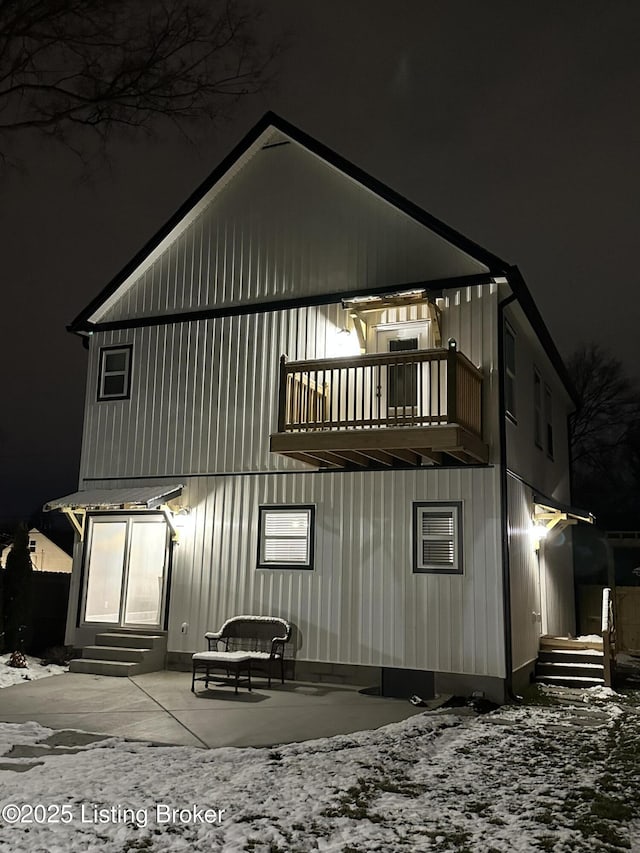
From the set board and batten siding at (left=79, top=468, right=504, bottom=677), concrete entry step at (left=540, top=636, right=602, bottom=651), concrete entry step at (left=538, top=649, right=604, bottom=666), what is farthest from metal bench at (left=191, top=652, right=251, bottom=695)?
concrete entry step at (left=540, top=636, right=602, bottom=651)

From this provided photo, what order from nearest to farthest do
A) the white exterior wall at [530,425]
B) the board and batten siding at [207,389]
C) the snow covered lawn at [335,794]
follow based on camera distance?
the snow covered lawn at [335,794]
the white exterior wall at [530,425]
the board and batten siding at [207,389]

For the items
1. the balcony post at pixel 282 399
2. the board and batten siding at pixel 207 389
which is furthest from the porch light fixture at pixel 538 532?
the balcony post at pixel 282 399

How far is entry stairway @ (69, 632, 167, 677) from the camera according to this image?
40.7 feet

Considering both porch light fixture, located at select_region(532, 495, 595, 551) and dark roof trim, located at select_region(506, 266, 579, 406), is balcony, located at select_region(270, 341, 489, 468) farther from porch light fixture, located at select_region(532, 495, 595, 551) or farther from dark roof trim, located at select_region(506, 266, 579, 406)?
porch light fixture, located at select_region(532, 495, 595, 551)

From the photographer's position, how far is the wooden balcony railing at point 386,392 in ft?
35.0

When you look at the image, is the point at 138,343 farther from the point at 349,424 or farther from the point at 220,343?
the point at 349,424

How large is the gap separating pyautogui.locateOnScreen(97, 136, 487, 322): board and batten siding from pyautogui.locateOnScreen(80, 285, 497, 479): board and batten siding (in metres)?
0.48

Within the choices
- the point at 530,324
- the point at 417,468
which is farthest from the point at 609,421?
the point at 417,468

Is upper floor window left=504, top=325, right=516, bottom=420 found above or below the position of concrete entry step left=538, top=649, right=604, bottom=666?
above

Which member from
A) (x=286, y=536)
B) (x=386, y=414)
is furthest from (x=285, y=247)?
(x=286, y=536)

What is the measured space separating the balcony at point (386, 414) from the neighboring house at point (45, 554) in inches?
1430

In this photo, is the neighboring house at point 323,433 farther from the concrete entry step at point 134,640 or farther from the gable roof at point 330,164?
the concrete entry step at point 134,640

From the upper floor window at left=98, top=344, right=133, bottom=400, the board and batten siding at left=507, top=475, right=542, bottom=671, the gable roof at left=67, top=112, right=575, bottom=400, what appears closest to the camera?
the board and batten siding at left=507, top=475, right=542, bottom=671

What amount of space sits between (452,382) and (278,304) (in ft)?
13.8
